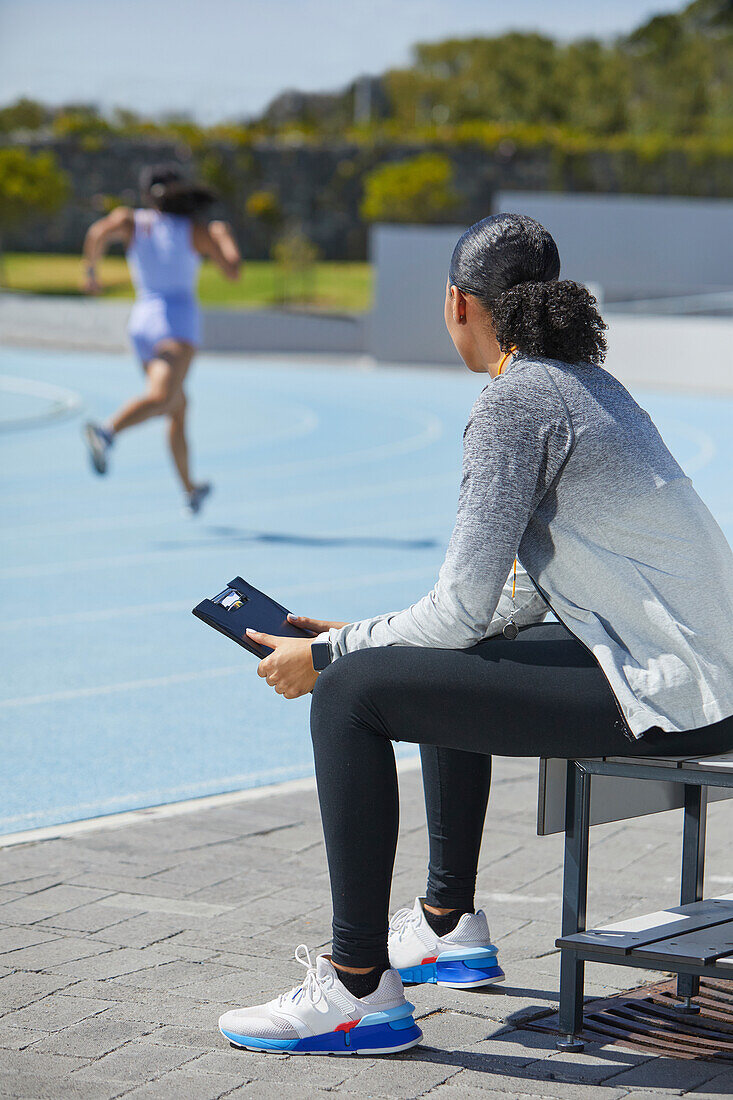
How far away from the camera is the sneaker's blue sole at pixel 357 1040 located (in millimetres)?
2857

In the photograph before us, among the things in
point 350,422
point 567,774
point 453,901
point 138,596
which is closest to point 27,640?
point 138,596

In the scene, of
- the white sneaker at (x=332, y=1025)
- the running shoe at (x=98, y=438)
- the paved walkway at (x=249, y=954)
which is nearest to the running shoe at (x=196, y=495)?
the running shoe at (x=98, y=438)

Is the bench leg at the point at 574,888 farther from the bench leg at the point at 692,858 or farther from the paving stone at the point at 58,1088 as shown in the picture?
the paving stone at the point at 58,1088

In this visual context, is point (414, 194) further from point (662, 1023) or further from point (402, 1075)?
point (402, 1075)

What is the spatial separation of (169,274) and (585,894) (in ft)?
25.6

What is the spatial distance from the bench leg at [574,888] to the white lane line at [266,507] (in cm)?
662

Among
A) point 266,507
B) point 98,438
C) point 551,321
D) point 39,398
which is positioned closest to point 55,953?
point 551,321

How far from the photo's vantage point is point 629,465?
271 centimetres

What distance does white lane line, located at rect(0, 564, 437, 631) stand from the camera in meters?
7.76

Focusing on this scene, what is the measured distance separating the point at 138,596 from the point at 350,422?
10.5 meters

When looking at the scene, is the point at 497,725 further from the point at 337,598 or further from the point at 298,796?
the point at 337,598

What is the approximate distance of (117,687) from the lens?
6.39 m

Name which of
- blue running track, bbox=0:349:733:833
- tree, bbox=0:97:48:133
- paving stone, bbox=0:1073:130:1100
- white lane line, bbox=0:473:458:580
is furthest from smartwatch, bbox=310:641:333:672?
tree, bbox=0:97:48:133

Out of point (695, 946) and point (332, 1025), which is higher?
point (695, 946)
